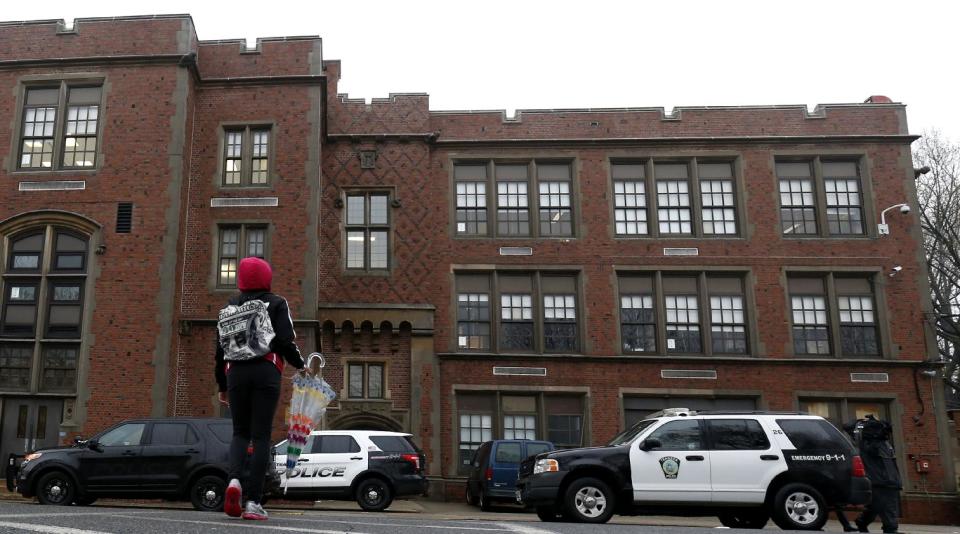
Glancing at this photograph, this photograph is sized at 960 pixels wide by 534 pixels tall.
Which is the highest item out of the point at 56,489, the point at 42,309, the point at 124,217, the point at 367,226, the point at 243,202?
the point at 243,202

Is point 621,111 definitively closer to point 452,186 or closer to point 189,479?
point 452,186

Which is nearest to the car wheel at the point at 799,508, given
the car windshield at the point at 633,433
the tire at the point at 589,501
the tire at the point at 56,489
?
the car windshield at the point at 633,433

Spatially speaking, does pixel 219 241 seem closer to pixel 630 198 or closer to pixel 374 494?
pixel 374 494

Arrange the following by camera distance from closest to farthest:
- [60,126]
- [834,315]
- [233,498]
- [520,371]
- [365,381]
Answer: [233,498]
[60,126]
[365,381]
[520,371]
[834,315]

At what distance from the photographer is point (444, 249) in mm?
22828

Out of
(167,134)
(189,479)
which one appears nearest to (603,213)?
(167,134)

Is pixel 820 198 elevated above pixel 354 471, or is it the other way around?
pixel 820 198

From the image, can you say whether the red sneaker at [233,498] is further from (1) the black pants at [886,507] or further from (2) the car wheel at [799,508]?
(1) the black pants at [886,507]

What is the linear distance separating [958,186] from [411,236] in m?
21.0

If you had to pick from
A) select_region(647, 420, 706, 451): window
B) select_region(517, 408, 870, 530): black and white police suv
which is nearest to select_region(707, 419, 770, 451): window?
select_region(517, 408, 870, 530): black and white police suv

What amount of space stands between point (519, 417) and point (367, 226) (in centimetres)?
707

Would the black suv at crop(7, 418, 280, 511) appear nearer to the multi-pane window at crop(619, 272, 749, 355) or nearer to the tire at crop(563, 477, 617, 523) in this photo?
the tire at crop(563, 477, 617, 523)

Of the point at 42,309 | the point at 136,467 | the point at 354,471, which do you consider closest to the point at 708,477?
the point at 354,471

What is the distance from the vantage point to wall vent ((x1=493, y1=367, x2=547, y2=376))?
71.9ft
